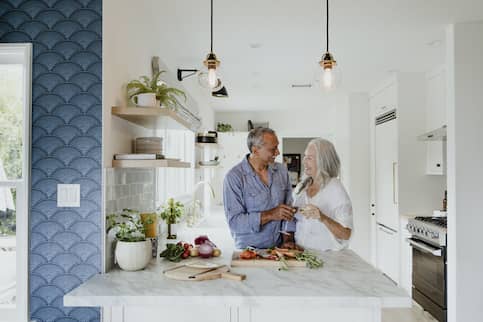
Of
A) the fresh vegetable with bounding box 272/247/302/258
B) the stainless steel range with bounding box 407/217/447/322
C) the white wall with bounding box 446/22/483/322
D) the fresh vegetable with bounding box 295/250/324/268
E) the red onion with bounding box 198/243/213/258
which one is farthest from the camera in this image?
the stainless steel range with bounding box 407/217/447/322

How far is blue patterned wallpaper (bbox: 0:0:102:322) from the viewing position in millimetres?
2139

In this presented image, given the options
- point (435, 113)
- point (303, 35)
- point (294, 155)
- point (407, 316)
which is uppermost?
point (303, 35)

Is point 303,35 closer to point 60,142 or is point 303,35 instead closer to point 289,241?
point 289,241

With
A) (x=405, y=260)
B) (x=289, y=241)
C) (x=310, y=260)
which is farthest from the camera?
(x=405, y=260)

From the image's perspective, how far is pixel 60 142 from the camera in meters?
2.14

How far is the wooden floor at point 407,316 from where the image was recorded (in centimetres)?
420

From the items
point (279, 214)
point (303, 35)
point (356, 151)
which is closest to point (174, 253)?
point (279, 214)

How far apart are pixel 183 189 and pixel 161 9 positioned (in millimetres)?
2033

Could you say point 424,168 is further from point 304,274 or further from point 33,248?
point 33,248

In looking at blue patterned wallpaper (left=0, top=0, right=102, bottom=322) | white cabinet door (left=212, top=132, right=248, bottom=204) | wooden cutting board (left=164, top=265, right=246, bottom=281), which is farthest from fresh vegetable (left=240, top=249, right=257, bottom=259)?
white cabinet door (left=212, top=132, right=248, bottom=204)

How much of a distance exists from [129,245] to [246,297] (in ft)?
2.18

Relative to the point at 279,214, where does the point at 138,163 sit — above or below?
above

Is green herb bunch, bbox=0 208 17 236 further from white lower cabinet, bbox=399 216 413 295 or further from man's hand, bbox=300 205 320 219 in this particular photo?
white lower cabinet, bbox=399 216 413 295

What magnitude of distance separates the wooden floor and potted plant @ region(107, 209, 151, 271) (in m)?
2.80
